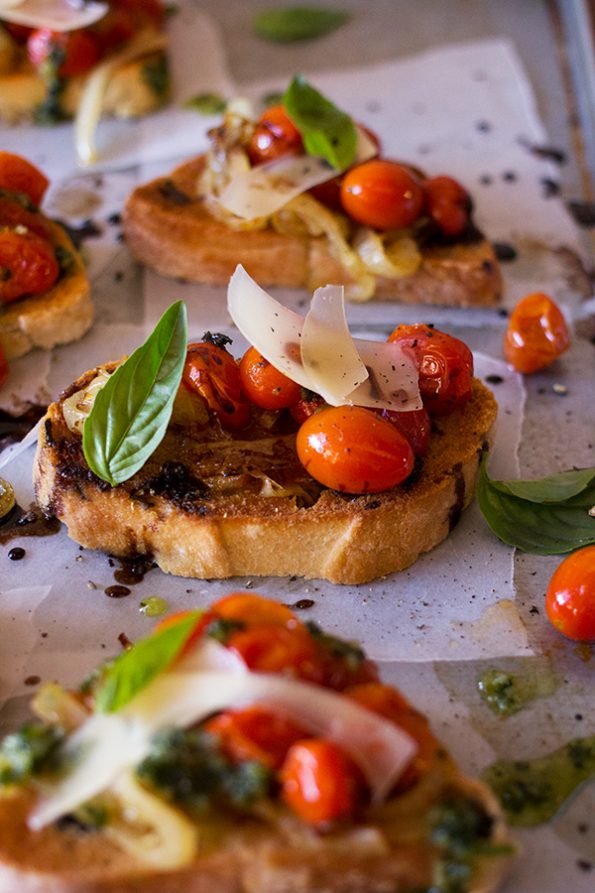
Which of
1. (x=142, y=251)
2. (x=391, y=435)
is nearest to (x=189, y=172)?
(x=142, y=251)

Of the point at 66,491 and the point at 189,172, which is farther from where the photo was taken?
the point at 189,172

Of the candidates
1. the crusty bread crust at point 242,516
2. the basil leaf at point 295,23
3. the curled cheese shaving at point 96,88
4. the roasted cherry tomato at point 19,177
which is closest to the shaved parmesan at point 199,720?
the crusty bread crust at point 242,516

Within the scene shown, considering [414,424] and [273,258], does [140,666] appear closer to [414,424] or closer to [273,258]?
[414,424]

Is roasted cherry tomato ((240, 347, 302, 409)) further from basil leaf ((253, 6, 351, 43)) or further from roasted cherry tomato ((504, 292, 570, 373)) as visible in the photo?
basil leaf ((253, 6, 351, 43))

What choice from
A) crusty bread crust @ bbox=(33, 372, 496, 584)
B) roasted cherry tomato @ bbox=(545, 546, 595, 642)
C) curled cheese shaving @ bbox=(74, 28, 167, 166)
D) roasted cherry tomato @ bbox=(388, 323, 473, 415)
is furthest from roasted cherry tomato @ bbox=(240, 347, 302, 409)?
curled cheese shaving @ bbox=(74, 28, 167, 166)

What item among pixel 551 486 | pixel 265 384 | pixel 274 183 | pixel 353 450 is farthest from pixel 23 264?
pixel 551 486

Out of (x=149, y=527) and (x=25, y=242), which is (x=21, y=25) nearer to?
(x=25, y=242)

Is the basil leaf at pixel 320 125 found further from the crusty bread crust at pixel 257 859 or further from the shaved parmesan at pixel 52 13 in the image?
the crusty bread crust at pixel 257 859
